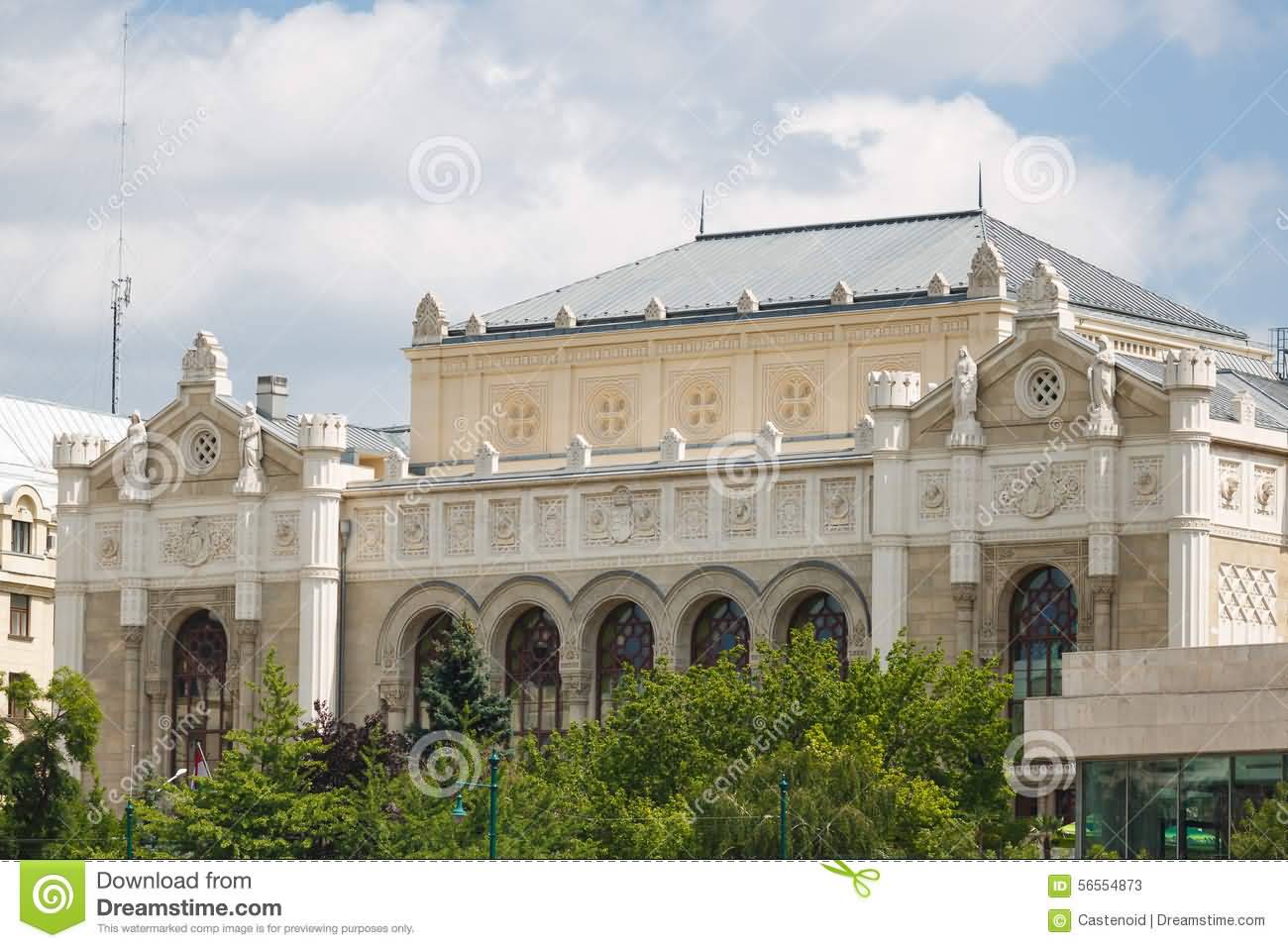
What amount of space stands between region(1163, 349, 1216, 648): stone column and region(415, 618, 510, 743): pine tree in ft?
63.9

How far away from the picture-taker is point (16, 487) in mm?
130625

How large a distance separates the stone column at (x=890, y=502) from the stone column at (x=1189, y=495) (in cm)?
783

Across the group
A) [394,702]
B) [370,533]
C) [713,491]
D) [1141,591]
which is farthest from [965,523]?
[370,533]

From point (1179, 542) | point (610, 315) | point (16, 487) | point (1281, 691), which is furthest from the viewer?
point (16, 487)

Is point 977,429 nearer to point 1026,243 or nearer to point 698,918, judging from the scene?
point 1026,243

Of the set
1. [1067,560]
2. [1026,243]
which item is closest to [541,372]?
[1026,243]

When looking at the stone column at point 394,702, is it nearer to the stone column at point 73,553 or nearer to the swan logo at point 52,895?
the stone column at point 73,553

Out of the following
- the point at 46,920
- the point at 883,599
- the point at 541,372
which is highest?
the point at 541,372

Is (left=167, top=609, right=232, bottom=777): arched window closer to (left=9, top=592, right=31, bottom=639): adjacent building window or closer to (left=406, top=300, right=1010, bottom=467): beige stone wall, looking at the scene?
(left=406, top=300, right=1010, bottom=467): beige stone wall

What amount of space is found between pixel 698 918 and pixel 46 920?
31.6ft

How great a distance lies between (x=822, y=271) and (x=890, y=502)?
52.0ft

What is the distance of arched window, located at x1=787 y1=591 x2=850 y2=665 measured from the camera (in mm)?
101188

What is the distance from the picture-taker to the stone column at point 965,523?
97062mm

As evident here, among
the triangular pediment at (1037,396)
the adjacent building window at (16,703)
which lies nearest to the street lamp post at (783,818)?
the triangular pediment at (1037,396)
